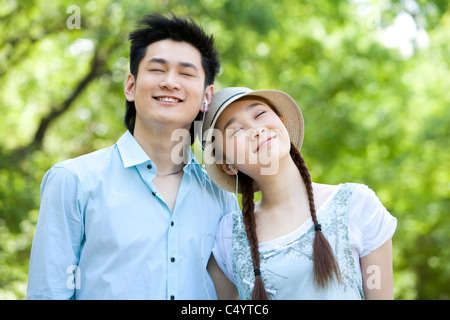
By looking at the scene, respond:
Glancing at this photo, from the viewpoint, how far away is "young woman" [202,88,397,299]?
7.12ft

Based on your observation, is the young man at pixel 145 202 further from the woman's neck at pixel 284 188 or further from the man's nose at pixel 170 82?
the woman's neck at pixel 284 188

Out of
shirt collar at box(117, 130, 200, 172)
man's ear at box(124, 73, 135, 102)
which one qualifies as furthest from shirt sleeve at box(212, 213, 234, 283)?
man's ear at box(124, 73, 135, 102)

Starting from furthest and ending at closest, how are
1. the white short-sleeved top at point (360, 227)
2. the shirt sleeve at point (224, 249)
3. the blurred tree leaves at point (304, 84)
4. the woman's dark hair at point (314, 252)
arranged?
the blurred tree leaves at point (304, 84) → the shirt sleeve at point (224, 249) → the white short-sleeved top at point (360, 227) → the woman's dark hair at point (314, 252)

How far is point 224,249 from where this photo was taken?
2.45 m

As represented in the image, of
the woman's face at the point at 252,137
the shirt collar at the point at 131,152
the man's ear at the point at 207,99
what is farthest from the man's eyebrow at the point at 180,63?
the shirt collar at the point at 131,152

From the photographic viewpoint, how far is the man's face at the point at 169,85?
96.7 inches

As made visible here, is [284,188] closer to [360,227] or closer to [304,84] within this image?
[360,227]

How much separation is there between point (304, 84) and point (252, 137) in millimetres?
6295

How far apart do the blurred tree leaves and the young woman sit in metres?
4.81

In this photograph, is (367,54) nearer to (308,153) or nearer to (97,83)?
(308,153)

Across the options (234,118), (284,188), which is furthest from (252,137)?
(284,188)

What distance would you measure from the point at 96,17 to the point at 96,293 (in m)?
6.51

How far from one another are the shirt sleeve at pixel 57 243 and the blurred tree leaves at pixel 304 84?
4938 millimetres

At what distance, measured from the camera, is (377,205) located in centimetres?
228
